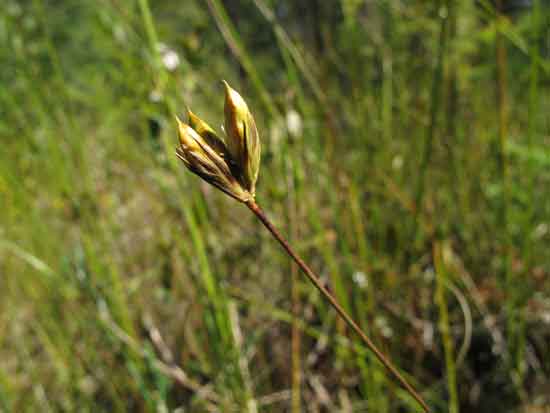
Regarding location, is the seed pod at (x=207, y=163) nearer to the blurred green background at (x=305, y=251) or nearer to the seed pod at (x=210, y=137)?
the seed pod at (x=210, y=137)

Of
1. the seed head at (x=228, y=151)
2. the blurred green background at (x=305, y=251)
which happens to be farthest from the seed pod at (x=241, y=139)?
the blurred green background at (x=305, y=251)

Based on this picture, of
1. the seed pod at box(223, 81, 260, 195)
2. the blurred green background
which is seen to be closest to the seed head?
the seed pod at box(223, 81, 260, 195)

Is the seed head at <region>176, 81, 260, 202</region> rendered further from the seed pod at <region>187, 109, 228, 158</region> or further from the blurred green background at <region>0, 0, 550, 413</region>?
the blurred green background at <region>0, 0, 550, 413</region>

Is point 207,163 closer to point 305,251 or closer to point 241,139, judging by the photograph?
point 241,139

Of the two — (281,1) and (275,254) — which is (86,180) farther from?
(281,1)

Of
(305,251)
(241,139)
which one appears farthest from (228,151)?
(305,251)
